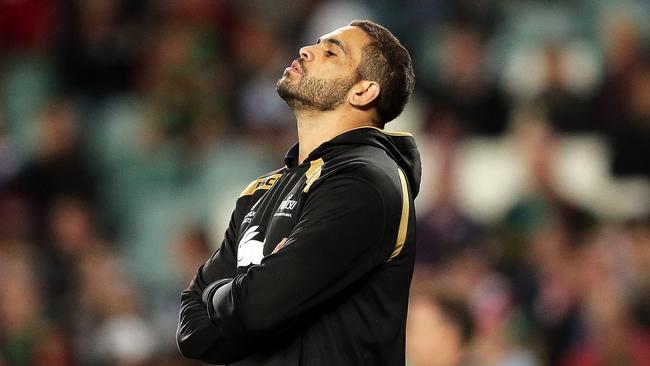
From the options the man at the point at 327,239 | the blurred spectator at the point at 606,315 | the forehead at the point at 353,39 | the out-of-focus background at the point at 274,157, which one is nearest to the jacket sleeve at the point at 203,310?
the man at the point at 327,239

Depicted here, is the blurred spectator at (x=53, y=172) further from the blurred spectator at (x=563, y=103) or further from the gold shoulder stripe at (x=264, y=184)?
the gold shoulder stripe at (x=264, y=184)

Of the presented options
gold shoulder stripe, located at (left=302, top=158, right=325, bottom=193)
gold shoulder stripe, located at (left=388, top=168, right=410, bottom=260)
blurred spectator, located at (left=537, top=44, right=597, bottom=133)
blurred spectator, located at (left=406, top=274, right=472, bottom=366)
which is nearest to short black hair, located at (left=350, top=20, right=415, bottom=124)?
gold shoulder stripe, located at (left=302, top=158, right=325, bottom=193)

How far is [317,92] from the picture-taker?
3033mm

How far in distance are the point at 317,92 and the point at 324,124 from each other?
3.7 inches

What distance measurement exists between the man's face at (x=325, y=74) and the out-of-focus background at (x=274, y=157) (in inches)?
109

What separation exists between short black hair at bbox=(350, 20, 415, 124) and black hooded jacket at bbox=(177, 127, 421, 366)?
21 centimetres

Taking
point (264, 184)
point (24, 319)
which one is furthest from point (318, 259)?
point (24, 319)

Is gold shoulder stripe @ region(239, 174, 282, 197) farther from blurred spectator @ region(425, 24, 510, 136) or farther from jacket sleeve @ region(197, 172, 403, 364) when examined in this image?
blurred spectator @ region(425, 24, 510, 136)

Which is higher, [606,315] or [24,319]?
[24,319]

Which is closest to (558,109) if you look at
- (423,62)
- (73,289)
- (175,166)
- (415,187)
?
(423,62)

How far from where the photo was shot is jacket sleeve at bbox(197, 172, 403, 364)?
2.56 meters

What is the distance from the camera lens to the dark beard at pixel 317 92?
3033 mm

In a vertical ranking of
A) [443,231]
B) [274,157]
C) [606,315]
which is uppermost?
[274,157]

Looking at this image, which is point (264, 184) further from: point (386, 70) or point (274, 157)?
point (274, 157)
